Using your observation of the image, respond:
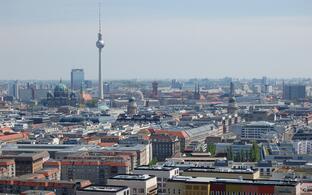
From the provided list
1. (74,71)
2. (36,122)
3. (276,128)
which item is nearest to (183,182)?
(276,128)

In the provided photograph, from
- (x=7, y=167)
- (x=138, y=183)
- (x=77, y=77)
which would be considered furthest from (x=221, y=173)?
(x=77, y=77)

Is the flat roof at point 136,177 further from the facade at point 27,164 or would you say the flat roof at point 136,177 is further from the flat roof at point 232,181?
the facade at point 27,164

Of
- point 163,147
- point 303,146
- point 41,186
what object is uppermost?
point 41,186

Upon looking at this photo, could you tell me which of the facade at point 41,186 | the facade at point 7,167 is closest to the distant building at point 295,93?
the facade at point 7,167

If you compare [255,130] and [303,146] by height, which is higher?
[255,130]

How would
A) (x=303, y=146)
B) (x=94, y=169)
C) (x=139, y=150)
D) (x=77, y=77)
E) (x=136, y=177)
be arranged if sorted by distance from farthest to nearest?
(x=77, y=77), (x=303, y=146), (x=139, y=150), (x=94, y=169), (x=136, y=177)

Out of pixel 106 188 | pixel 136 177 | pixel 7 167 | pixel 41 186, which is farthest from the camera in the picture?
pixel 7 167

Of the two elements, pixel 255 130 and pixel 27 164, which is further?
pixel 255 130

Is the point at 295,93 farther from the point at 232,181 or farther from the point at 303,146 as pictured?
the point at 232,181
